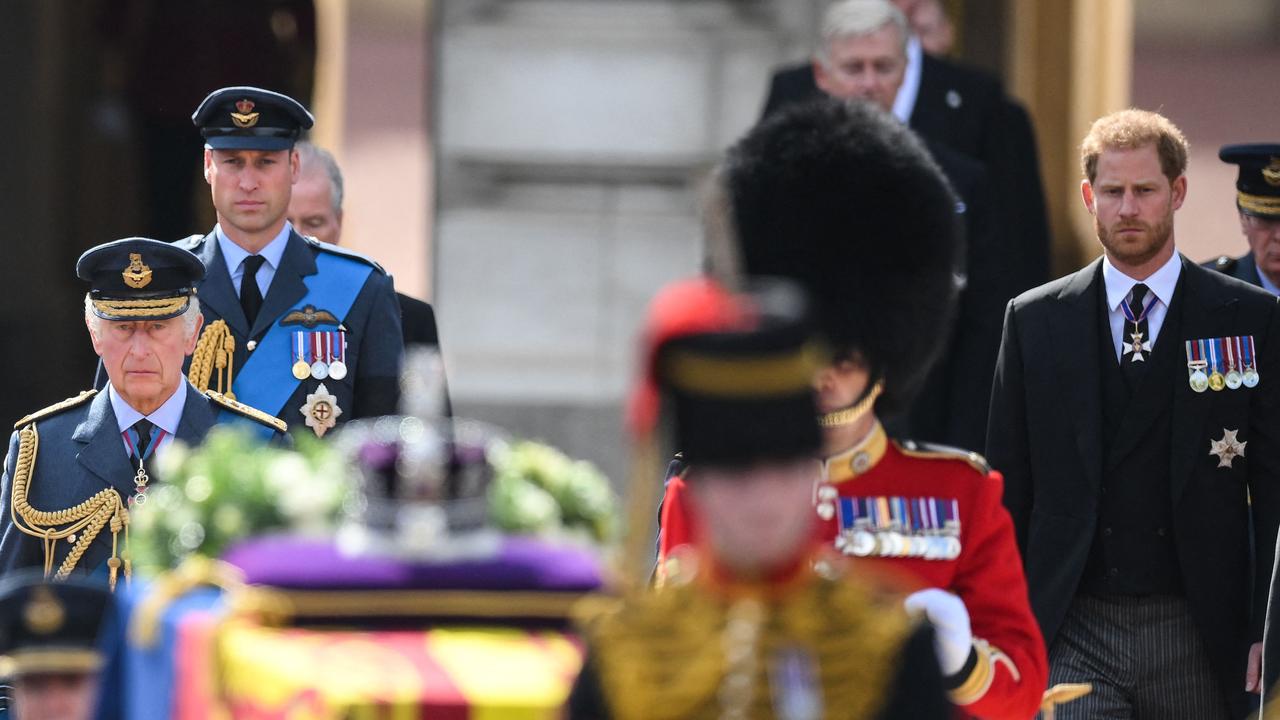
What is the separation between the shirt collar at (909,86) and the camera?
7562 mm

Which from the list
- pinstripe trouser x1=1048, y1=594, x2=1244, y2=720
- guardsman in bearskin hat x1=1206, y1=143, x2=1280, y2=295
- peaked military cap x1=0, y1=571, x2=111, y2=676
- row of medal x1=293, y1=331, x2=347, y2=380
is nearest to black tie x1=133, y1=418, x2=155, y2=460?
row of medal x1=293, y1=331, x2=347, y2=380

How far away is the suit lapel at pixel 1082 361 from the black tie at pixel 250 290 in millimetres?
1949

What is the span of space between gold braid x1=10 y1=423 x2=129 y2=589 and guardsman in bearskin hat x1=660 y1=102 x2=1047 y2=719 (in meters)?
1.49

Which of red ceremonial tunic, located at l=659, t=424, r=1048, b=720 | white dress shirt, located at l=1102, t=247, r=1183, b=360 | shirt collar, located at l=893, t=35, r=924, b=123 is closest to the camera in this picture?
red ceremonial tunic, located at l=659, t=424, r=1048, b=720

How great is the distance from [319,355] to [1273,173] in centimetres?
269

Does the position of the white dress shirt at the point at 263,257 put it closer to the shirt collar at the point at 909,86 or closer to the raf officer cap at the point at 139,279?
the raf officer cap at the point at 139,279

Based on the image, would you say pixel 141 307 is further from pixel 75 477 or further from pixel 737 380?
pixel 737 380

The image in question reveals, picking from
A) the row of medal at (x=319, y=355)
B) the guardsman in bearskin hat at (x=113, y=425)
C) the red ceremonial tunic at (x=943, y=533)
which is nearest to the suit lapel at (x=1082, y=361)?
the row of medal at (x=319, y=355)

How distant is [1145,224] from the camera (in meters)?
6.11

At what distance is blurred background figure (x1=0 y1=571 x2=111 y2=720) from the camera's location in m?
3.89

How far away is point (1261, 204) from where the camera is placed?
23.0 ft

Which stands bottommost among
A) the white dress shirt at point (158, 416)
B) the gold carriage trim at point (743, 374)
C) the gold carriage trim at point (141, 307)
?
the white dress shirt at point (158, 416)

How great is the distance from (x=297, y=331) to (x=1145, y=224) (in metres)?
2.08

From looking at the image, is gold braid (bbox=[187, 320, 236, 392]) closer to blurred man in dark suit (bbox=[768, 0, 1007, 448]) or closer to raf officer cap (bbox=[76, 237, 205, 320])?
raf officer cap (bbox=[76, 237, 205, 320])
